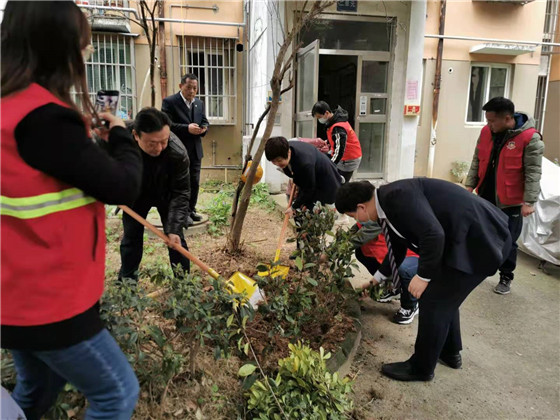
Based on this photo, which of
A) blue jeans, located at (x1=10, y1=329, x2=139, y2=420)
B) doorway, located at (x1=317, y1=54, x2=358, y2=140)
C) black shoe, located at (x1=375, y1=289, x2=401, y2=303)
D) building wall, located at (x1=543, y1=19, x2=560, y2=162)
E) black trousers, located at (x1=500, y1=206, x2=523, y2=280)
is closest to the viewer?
blue jeans, located at (x1=10, y1=329, x2=139, y2=420)

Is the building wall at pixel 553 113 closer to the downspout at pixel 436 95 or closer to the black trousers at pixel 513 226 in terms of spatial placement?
the downspout at pixel 436 95

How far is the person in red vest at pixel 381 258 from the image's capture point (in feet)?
10.9

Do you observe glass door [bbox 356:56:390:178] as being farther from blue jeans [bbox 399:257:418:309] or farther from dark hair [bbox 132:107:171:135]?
dark hair [bbox 132:107:171:135]

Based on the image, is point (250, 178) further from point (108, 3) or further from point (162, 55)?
point (108, 3)

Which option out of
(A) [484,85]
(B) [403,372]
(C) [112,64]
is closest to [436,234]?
(B) [403,372]

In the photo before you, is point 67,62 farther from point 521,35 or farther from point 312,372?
point 521,35

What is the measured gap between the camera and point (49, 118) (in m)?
1.05

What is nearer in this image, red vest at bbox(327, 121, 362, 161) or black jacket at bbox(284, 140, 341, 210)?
black jacket at bbox(284, 140, 341, 210)

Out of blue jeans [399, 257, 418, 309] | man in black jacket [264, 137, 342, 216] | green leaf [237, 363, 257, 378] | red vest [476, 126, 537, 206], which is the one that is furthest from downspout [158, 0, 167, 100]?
green leaf [237, 363, 257, 378]

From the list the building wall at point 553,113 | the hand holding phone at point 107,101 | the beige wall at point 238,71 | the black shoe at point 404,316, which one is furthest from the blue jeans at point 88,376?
the building wall at point 553,113

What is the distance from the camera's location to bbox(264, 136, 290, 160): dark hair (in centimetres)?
366

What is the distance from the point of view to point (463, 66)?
364 inches

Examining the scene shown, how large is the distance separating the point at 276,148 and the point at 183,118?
2001 mm

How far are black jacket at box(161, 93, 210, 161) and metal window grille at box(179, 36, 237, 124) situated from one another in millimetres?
3242
